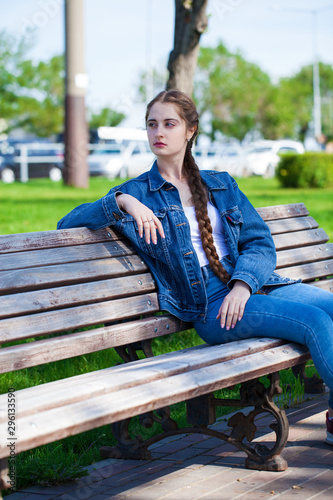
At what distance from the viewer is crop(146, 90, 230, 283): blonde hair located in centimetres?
343

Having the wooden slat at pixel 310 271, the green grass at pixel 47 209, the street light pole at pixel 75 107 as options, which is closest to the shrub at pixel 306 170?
the green grass at pixel 47 209

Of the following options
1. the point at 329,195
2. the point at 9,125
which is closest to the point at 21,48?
the point at 9,125

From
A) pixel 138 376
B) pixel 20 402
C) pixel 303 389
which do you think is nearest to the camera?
pixel 20 402

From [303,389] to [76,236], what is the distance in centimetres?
163

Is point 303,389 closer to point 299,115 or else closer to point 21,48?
point 21,48

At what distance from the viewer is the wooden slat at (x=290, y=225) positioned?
4390 mm

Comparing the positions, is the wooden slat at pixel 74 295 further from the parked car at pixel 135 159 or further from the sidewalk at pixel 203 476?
the parked car at pixel 135 159

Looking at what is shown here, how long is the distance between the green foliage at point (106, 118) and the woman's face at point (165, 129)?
115ft

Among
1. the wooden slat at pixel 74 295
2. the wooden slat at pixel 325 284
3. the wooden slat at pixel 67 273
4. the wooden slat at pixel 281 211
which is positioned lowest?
the wooden slat at pixel 325 284

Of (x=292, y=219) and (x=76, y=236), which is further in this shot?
(x=292, y=219)

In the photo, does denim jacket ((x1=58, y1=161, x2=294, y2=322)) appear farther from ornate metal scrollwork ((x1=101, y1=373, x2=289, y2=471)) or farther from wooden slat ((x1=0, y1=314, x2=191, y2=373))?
ornate metal scrollwork ((x1=101, y1=373, x2=289, y2=471))

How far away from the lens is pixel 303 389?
4.13 m

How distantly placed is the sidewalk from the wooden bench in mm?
98

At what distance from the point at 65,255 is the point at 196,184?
2.43ft
